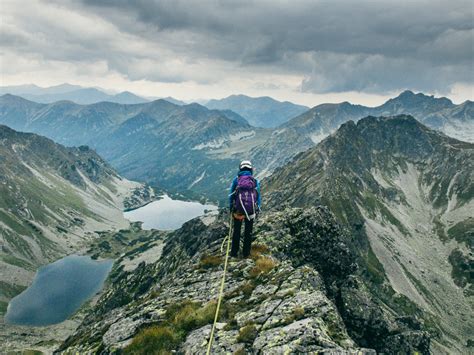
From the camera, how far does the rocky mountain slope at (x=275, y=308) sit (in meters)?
17.0

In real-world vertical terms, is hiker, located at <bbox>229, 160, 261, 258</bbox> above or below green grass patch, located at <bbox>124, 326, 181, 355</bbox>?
above

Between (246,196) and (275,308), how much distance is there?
8.04 meters

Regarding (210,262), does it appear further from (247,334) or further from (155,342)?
(247,334)

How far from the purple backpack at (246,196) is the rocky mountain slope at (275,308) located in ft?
13.5

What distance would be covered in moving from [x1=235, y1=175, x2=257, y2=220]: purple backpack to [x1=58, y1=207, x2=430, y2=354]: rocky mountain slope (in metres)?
4.11

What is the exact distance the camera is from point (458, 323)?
570 ft

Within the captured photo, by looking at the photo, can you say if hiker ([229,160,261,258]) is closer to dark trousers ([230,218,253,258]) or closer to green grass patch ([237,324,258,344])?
dark trousers ([230,218,253,258])

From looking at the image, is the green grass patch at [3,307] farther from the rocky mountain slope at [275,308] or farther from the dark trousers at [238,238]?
the dark trousers at [238,238]

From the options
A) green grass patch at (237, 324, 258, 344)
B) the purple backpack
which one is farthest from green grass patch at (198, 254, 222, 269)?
green grass patch at (237, 324, 258, 344)

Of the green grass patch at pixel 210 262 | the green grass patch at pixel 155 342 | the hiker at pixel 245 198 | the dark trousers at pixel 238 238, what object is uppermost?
the hiker at pixel 245 198

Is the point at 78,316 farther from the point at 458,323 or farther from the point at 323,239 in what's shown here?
the point at 458,323

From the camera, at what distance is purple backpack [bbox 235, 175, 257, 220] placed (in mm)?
24688

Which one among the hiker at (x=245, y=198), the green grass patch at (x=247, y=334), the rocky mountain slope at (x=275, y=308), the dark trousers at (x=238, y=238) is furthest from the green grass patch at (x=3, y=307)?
the green grass patch at (x=247, y=334)

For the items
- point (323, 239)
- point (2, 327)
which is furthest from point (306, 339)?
point (2, 327)
